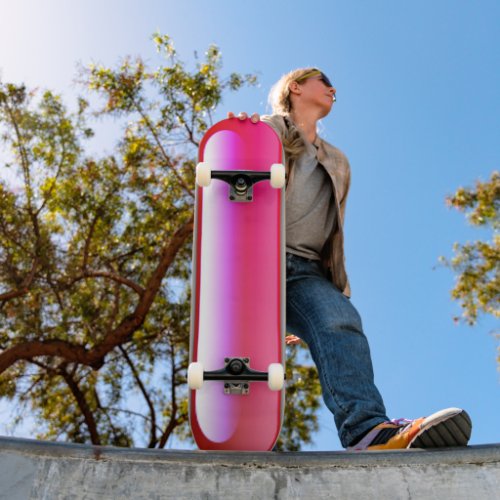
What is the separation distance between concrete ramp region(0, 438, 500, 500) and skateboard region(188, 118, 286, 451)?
23.5 inches

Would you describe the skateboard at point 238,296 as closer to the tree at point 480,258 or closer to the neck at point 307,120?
the neck at point 307,120

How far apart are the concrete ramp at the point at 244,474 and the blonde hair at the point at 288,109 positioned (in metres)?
1.54

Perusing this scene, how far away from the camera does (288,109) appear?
3.27 m

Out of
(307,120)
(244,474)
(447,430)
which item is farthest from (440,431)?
(307,120)

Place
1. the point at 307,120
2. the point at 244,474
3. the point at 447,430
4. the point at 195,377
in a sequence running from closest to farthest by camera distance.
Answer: the point at 244,474 < the point at 447,430 < the point at 195,377 < the point at 307,120

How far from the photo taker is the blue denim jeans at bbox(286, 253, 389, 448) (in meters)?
2.32

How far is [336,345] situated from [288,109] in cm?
136

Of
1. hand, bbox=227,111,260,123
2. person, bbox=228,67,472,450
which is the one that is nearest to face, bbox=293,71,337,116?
person, bbox=228,67,472,450

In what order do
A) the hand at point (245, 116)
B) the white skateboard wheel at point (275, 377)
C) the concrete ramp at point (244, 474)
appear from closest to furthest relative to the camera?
the concrete ramp at point (244, 474) < the white skateboard wheel at point (275, 377) < the hand at point (245, 116)

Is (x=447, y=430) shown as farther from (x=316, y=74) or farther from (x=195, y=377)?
(x=316, y=74)

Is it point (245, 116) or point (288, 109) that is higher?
point (288, 109)

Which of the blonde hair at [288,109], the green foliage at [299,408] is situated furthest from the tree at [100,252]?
the blonde hair at [288,109]

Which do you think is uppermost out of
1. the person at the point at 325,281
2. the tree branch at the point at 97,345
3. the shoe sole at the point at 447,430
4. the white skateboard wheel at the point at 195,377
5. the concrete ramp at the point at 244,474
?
the tree branch at the point at 97,345

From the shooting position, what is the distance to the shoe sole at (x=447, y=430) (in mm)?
1811
